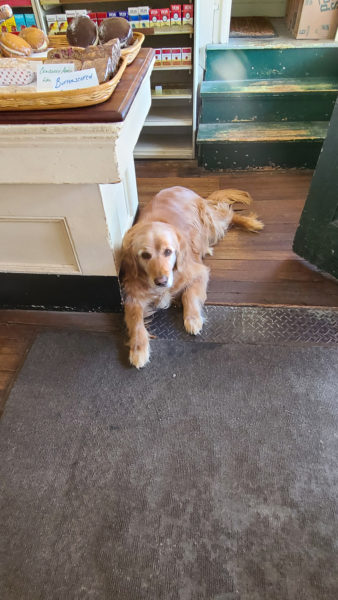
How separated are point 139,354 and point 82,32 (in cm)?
122

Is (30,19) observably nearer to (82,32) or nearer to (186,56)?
(186,56)

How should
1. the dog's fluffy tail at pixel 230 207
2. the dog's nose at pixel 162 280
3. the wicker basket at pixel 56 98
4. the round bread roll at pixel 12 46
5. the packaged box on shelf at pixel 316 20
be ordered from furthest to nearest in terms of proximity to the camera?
the packaged box on shelf at pixel 316 20 < the dog's fluffy tail at pixel 230 207 < the dog's nose at pixel 162 280 < the round bread roll at pixel 12 46 < the wicker basket at pixel 56 98

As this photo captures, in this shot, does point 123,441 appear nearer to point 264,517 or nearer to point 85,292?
point 264,517

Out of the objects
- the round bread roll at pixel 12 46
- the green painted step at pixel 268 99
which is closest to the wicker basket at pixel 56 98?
the round bread roll at pixel 12 46

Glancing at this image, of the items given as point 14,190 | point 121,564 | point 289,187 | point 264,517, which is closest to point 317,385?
point 264,517

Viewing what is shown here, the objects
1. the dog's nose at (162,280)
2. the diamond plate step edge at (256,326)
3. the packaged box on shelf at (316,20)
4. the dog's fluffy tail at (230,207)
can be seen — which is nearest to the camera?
the dog's nose at (162,280)

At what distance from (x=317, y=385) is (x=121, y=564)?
90cm

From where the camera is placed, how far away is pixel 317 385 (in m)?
1.38

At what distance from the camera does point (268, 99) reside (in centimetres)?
243

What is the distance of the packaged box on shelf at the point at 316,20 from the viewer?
248 cm

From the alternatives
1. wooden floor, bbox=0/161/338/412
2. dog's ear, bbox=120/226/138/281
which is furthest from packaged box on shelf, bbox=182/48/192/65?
dog's ear, bbox=120/226/138/281

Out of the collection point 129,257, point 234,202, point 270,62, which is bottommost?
point 234,202

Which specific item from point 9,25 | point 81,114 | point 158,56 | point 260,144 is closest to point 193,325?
point 81,114

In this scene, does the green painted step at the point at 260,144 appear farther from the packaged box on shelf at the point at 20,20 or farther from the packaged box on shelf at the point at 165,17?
the packaged box on shelf at the point at 20,20
